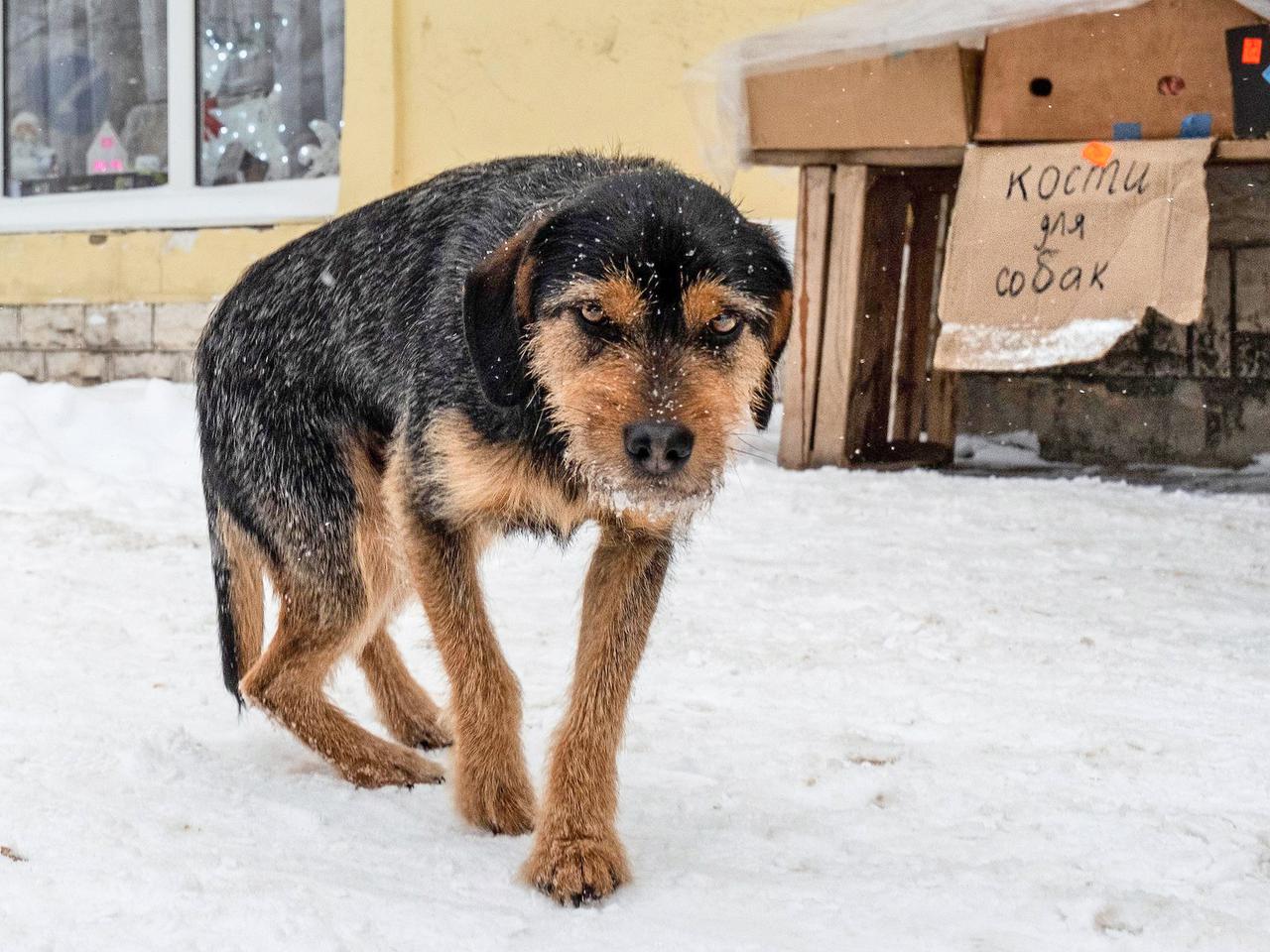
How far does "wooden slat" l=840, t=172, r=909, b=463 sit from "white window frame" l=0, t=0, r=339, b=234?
401 cm

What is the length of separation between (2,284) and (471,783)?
363 inches

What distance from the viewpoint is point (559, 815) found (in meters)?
2.74

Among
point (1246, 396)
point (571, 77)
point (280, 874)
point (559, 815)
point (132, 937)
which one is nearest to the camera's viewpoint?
point (132, 937)

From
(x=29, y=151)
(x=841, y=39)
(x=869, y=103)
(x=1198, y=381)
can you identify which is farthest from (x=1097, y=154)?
(x=29, y=151)

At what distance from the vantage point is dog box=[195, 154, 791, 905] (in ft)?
8.70

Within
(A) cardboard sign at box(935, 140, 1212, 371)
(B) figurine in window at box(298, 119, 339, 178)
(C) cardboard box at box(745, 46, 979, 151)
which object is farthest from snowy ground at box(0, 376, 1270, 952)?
(B) figurine in window at box(298, 119, 339, 178)

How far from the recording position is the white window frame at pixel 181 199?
9680 millimetres

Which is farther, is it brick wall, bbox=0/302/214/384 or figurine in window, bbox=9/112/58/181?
figurine in window, bbox=9/112/58/181

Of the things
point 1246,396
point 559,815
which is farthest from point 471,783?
point 1246,396

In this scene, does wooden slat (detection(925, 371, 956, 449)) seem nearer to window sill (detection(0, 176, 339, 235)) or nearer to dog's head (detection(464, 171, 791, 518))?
window sill (detection(0, 176, 339, 235))

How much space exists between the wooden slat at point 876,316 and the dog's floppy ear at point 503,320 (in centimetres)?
408

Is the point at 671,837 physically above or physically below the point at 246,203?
below

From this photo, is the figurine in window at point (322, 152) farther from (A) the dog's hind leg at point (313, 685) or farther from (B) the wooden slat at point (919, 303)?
(A) the dog's hind leg at point (313, 685)

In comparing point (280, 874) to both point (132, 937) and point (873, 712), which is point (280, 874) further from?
point (873, 712)
